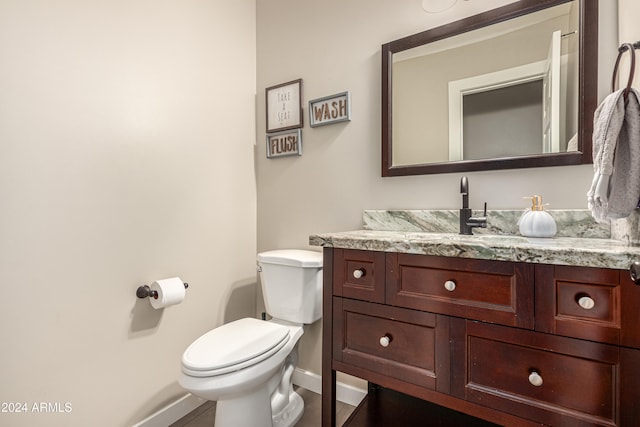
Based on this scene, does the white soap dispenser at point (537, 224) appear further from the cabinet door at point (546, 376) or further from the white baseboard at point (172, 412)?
the white baseboard at point (172, 412)

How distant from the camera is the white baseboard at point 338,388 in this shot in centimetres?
162

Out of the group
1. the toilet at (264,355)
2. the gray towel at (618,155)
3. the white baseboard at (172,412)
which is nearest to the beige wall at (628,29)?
the gray towel at (618,155)

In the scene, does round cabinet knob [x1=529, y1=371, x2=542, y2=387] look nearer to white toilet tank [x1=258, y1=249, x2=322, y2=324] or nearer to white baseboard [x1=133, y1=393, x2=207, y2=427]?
white toilet tank [x1=258, y1=249, x2=322, y2=324]

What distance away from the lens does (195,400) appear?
5.42ft

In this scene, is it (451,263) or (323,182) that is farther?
(323,182)

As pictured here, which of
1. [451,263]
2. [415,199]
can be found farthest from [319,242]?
[415,199]

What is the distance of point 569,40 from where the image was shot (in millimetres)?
1160

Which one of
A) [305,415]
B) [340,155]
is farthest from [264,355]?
[340,155]

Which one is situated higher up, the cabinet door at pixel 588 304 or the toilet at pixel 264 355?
the cabinet door at pixel 588 304

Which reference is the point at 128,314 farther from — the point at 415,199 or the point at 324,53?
the point at 324,53

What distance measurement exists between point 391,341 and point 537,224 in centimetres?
67

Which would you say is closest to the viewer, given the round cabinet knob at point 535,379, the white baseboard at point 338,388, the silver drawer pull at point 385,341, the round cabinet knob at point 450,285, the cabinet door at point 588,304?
the cabinet door at point 588,304

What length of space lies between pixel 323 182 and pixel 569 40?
47.7 inches

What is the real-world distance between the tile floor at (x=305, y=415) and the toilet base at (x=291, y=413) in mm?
43
